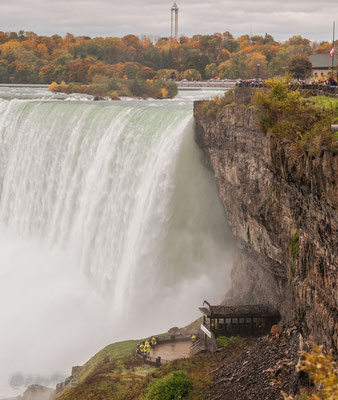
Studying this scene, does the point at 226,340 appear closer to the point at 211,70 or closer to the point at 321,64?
the point at 321,64

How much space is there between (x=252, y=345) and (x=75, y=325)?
10.2 metres

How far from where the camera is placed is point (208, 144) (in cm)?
2805

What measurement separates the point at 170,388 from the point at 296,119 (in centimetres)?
873

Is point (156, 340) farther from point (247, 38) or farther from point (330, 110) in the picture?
point (247, 38)

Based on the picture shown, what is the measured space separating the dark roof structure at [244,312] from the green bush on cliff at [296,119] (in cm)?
632

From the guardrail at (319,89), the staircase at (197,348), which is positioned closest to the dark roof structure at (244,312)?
the staircase at (197,348)

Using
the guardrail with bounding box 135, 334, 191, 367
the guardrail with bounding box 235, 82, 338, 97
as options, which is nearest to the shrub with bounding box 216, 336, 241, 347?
the guardrail with bounding box 135, 334, 191, 367

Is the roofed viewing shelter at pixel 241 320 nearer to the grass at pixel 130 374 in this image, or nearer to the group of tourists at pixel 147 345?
the grass at pixel 130 374

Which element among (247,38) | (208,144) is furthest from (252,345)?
(247,38)

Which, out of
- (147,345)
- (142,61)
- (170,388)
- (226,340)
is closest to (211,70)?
(142,61)

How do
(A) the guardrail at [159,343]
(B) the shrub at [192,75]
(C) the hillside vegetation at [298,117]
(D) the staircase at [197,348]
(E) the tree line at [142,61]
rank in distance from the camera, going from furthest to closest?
1. (B) the shrub at [192,75]
2. (E) the tree line at [142,61]
3. (D) the staircase at [197,348]
4. (A) the guardrail at [159,343]
5. (C) the hillside vegetation at [298,117]

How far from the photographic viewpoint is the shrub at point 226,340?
22312 millimetres

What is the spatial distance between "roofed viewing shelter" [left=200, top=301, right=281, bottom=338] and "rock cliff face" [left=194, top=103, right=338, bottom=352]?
531 mm

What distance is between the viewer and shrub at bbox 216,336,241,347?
22.3 meters
